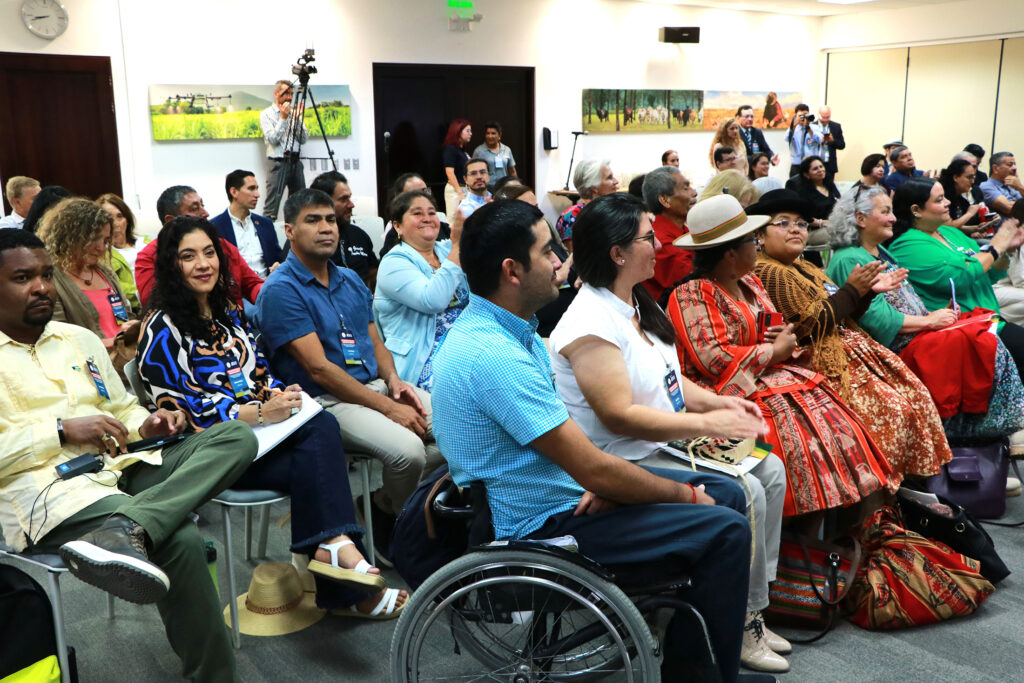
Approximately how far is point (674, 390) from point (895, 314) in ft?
5.00

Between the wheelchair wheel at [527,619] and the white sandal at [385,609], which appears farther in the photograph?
the white sandal at [385,609]

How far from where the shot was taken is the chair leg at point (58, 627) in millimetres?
1849

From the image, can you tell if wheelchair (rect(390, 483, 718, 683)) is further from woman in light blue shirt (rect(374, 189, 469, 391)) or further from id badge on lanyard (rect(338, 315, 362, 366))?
woman in light blue shirt (rect(374, 189, 469, 391))

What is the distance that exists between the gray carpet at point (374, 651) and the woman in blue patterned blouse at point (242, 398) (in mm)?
150

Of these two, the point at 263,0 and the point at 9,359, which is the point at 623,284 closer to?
the point at 9,359

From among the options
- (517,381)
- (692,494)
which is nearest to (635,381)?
(692,494)

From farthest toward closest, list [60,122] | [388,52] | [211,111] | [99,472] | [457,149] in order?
[457,149] → [388,52] → [211,111] → [60,122] → [99,472]

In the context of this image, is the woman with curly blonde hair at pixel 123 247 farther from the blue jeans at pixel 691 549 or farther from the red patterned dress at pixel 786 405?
the blue jeans at pixel 691 549

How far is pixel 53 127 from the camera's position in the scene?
740 cm

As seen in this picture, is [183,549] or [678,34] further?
[678,34]

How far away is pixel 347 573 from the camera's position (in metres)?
2.32

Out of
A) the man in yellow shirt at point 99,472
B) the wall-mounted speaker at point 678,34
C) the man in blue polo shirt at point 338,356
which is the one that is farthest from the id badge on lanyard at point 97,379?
the wall-mounted speaker at point 678,34

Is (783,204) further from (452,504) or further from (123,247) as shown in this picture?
(123,247)

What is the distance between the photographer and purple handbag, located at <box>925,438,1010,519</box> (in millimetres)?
3258
